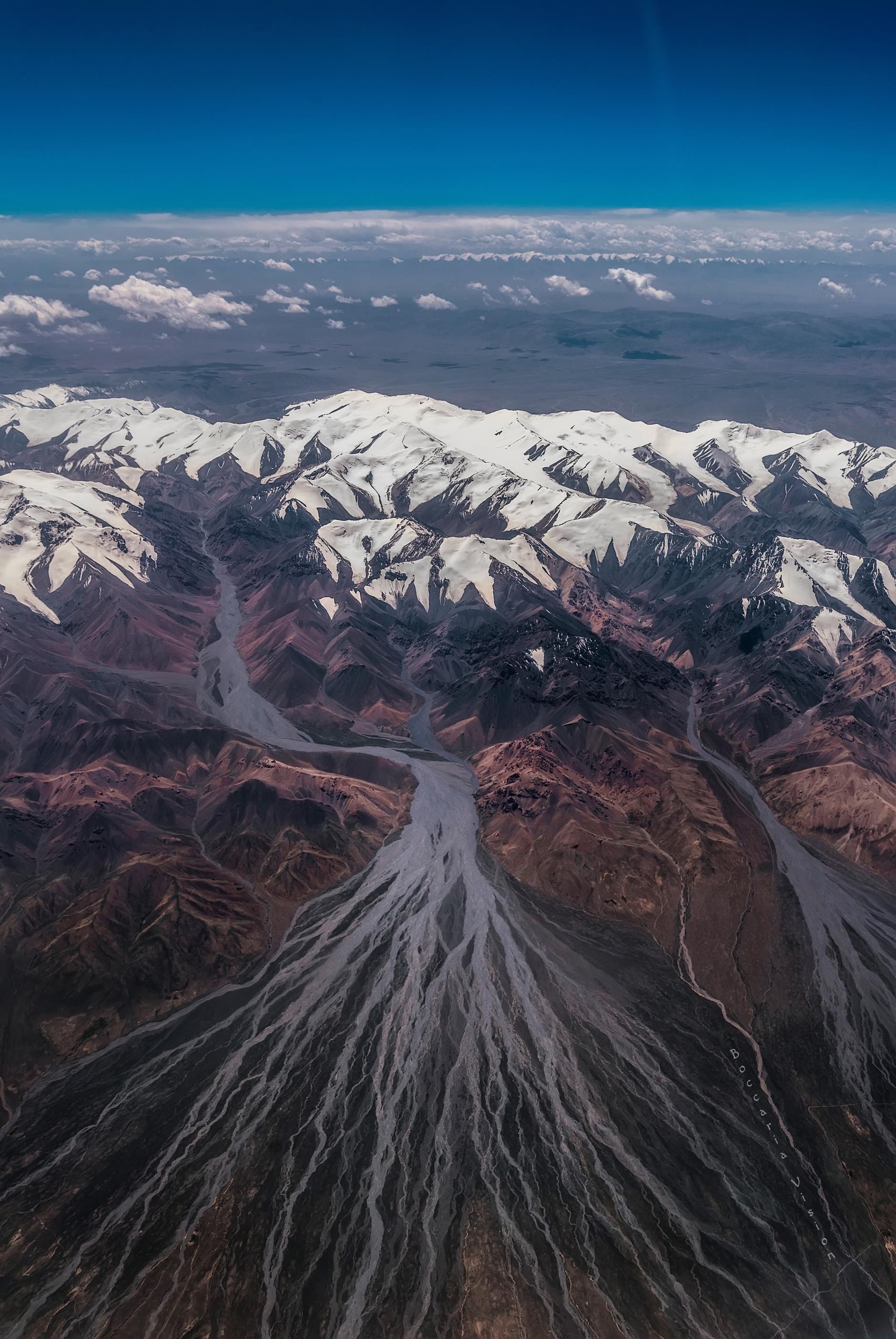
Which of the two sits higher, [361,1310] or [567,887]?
[361,1310]

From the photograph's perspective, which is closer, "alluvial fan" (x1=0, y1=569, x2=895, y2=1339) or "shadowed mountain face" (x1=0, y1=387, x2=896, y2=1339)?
"alluvial fan" (x1=0, y1=569, x2=895, y2=1339)

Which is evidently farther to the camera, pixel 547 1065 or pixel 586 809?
pixel 586 809

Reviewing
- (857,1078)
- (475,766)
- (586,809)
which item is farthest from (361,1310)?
(475,766)

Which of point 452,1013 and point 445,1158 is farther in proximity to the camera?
point 452,1013

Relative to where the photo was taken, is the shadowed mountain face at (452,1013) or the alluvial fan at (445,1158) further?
the shadowed mountain face at (452,1013)

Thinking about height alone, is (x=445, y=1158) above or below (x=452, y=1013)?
above

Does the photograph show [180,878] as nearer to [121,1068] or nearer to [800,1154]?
[121,1068]

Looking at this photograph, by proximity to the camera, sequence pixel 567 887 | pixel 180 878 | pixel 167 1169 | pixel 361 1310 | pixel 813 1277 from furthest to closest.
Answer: pixel 567 887
pixel 180 878
pixel 167 1169
pixel 813 1277
pixel 361 1310

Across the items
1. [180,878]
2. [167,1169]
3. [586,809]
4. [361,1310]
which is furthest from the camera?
[586,809]
